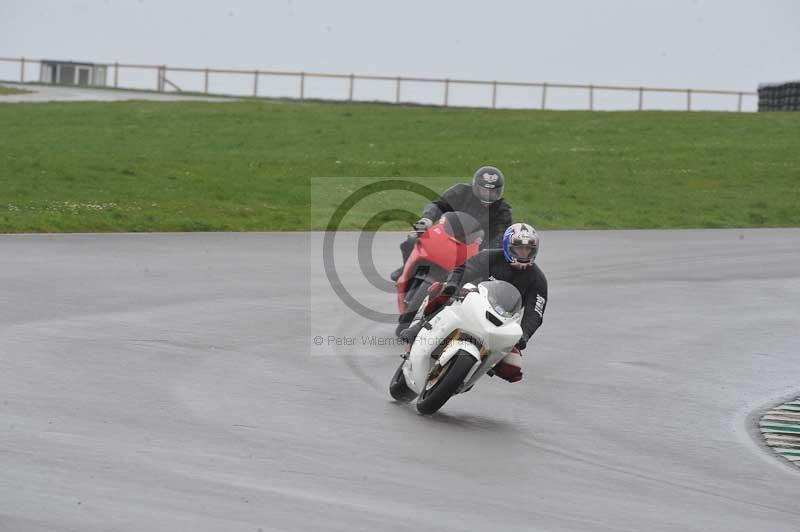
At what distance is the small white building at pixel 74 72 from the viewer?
67.6m

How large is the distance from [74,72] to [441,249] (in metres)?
58.5

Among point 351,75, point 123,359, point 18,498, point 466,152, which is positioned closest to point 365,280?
point 123,359

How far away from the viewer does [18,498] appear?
6.86 metres

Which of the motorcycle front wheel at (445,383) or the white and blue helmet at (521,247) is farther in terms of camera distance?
the white and blue helmet at (521,247)

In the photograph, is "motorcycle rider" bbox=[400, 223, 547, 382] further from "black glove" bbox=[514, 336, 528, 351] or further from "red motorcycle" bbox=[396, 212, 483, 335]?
"red motorcycle" bbox=[396, 212, 483, 335]

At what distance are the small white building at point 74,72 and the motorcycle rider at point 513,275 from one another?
195ft

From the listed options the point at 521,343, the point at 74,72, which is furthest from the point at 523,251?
the point at 74,72

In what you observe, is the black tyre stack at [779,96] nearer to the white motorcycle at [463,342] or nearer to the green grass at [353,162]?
the green grass at [353,162]

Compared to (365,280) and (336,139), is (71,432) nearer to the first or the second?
(365,280)

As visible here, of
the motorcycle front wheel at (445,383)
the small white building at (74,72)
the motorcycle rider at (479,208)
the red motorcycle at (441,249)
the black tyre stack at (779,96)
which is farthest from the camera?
the small white building at (74,72)

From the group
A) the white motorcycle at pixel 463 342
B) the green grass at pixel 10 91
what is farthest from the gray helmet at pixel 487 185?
the green grass at pixel 10 91

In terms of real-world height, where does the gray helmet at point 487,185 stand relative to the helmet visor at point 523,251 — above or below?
above

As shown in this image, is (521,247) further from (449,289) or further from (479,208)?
(479,208)

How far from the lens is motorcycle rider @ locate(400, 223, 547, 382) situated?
1053 cm
